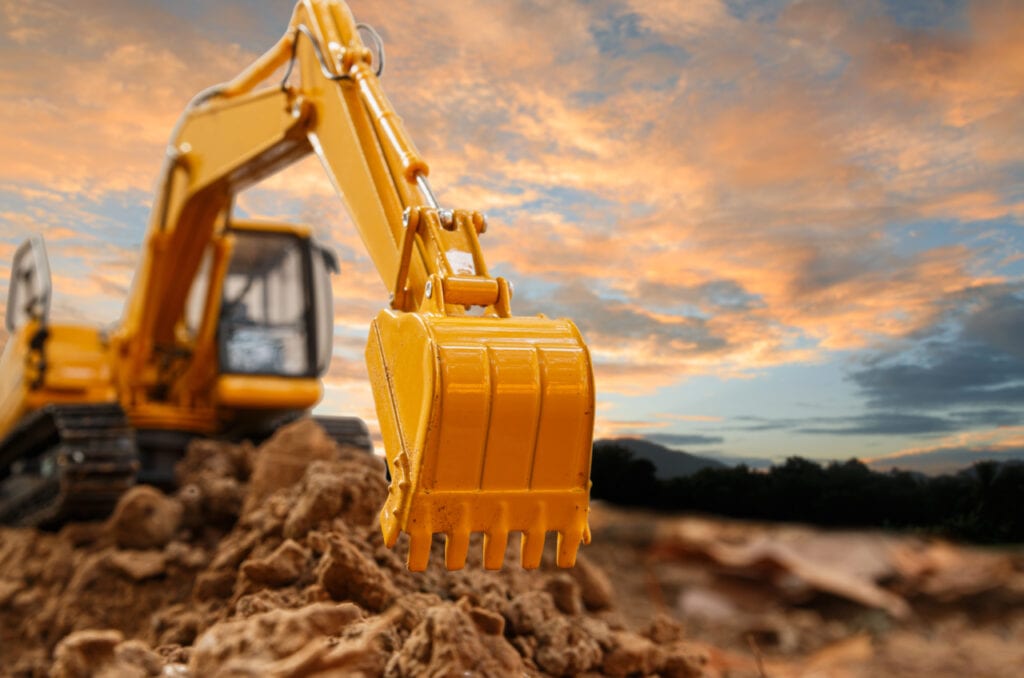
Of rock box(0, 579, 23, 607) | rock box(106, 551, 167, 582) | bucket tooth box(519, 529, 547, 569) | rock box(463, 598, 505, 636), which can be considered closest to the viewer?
bucket tooth box(519, 529, 547, 569)

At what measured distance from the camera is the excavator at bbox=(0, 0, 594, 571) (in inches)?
106

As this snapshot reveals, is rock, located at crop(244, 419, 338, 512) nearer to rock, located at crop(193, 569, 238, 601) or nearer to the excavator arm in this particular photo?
rock, located at crop(193, 569, 238, 601)

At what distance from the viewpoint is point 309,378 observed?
6.98 m

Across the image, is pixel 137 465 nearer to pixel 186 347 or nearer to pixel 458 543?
pixel 186 347

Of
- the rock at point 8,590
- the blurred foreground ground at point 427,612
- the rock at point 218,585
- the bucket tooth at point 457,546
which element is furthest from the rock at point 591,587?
the rock at point 8,590

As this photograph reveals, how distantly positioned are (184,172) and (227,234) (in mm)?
664

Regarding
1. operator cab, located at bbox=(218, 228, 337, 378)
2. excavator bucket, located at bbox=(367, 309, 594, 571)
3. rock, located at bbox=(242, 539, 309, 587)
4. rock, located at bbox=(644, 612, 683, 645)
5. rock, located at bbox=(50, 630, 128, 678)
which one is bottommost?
rock, located at bbox=(644, 612, 683, 645)

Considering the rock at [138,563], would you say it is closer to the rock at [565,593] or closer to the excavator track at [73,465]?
the excavator track at [73,465]

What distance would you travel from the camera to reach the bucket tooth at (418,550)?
269 cm

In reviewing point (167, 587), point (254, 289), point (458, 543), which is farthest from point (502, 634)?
point (254, 289)

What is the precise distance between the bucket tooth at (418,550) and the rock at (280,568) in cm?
102

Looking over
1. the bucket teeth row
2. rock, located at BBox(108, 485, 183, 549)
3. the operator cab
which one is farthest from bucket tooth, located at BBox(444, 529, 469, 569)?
the operator cab

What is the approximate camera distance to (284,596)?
3.41m

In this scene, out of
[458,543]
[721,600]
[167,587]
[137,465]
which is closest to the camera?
[458,543]
